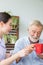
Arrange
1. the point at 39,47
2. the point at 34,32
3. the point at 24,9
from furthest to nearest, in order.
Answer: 1. the point at 24,9
2. the point at 34,32
3. the point at 39,47

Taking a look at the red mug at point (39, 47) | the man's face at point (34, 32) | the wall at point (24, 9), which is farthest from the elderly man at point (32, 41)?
the wall at point (24, 9)

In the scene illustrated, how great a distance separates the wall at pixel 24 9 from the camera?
1918 mm

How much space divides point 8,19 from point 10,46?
918 mm

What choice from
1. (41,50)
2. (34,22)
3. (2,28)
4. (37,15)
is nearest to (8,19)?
(2,28)

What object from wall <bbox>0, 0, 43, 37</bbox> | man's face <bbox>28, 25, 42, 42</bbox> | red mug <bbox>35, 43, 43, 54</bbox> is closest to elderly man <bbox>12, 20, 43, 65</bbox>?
man's face <bbox>28, 25, 42, 42</bbox>

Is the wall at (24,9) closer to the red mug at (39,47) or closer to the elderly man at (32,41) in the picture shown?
the elderly man at (32,41)

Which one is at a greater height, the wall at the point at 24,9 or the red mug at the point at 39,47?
the wall at the point at 24,9

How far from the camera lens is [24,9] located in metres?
1.93

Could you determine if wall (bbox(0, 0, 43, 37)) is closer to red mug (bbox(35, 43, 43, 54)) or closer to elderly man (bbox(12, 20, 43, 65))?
elderly man (bbox(12, 20, 43, 65))

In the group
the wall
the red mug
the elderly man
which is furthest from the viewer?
the wall

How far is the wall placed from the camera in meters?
1.92

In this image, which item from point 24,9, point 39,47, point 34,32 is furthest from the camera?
point 24,9

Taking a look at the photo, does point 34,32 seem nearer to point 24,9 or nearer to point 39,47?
point 39,47

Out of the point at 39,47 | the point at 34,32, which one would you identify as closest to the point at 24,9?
the point at 34,32
